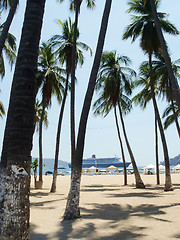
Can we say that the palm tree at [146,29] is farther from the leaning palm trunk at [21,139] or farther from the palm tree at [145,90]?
the leaning palm trunk at [21,139]

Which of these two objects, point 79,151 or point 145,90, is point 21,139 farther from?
point 145,90

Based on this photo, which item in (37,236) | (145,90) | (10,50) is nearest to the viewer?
(37,236)

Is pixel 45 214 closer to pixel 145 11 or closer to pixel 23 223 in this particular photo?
pixel 23 223

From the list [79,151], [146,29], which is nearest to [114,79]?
[146,29]

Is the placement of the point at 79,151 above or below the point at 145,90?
below

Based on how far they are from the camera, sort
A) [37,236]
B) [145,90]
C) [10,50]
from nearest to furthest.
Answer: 1. [37,236]
2. [10,50]
3. [145,90]

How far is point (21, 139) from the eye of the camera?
351cm

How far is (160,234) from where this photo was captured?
5.72 m

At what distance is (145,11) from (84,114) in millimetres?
12358

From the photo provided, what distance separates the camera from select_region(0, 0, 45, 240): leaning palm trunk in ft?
11.1

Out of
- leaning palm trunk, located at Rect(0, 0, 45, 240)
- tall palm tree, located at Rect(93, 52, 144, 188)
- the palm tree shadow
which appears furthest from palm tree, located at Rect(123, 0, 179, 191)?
leaning palm trunk, located at Rect(0, 0, 45, 240)

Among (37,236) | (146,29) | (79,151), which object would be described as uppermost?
(146,29)

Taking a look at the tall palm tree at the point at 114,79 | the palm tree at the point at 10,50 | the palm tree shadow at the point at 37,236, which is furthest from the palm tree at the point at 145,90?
the palm tree shadow at the point at 37,236

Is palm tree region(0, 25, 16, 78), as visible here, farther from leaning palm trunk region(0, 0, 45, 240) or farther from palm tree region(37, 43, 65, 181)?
leaning palm trunk region(0, 0, 45, 240)
